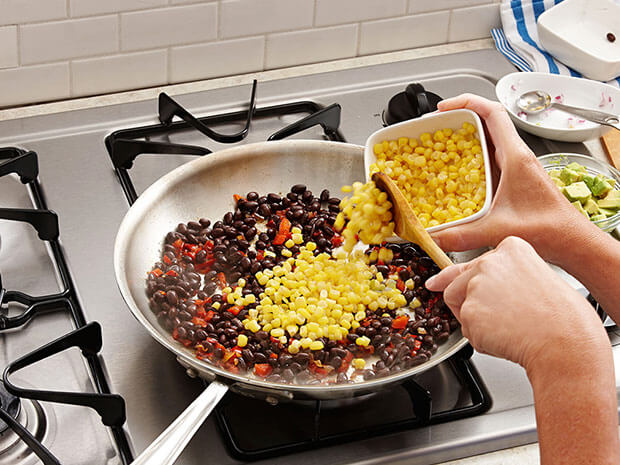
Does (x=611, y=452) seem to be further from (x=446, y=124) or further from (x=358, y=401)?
(x=446, y=124)

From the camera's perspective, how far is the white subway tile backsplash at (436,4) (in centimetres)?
170

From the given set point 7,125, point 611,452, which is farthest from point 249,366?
point 7,125

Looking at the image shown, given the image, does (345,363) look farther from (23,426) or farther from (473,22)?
(473,22)

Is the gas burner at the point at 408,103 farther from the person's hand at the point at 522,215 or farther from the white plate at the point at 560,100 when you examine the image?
the person's hand at the point at 522,215

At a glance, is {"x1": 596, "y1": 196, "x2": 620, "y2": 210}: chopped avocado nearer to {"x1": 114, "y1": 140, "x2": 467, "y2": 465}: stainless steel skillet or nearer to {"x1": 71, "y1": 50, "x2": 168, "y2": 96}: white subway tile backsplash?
{"x1": 114, "y1": 140, "x2": 467, "y2": 465}: stainless steel skillet

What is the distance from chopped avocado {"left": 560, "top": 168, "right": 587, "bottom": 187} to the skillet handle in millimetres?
703

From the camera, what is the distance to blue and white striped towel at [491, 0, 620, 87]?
1.71 m

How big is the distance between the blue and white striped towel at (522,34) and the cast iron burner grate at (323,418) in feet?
2.80

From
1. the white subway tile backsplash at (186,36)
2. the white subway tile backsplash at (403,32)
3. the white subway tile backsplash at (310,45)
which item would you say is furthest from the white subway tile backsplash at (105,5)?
the white subway tile backsplash at (403,32)

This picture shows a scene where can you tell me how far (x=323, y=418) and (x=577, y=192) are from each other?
1.88 feet

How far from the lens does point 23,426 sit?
3.27 ft

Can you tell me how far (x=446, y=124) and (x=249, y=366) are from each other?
0.49 metres

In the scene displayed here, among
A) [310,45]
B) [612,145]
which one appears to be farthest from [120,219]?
[612,145]

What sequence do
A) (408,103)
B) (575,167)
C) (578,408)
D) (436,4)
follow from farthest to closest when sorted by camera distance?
(436,4)
(408,103)
(575,167)
(578,408)
